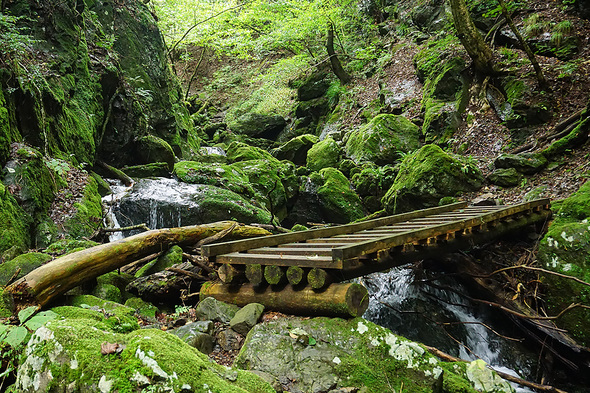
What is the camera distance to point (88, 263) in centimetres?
393

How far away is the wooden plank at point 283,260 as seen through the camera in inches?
128

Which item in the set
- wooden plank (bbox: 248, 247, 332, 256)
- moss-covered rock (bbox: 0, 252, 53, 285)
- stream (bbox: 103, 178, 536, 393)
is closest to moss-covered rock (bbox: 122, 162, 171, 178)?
stream (bbox: 103, 178, 536, 393)

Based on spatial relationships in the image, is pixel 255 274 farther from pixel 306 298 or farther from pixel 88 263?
pixel 88 263

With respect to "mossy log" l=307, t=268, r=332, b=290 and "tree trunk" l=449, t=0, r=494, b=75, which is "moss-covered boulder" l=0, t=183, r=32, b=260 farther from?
"tree trunk" l=449, t=0, r=494, b=75

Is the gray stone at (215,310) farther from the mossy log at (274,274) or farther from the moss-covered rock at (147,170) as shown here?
the moss-covered rock at (147,170)

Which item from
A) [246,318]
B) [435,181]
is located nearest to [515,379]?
[246,318]

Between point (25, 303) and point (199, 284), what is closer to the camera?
point (25, 303)

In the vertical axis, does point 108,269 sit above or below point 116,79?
below

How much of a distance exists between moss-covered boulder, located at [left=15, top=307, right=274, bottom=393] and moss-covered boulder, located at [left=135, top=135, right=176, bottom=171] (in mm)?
10338

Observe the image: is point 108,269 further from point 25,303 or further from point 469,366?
point 469,366

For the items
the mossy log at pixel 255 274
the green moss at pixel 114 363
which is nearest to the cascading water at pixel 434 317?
the mossy log at pixel 255 274

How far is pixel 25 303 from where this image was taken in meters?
3.08

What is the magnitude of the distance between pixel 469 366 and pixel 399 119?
11.3 m

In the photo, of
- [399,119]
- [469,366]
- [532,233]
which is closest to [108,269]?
[469,366]
